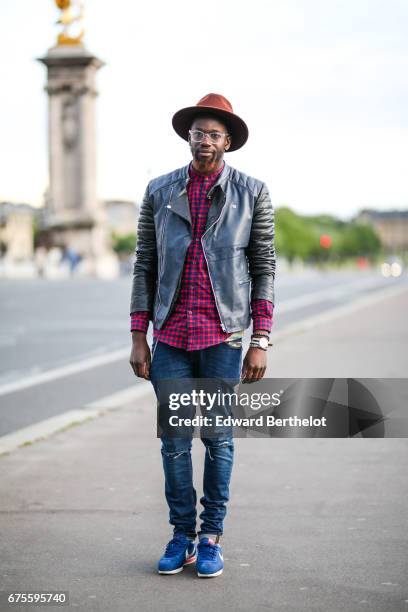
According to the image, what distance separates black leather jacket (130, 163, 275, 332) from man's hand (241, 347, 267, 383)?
0.13 meters

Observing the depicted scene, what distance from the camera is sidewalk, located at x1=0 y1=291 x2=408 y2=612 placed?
13.5 feet

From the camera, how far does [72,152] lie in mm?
55000

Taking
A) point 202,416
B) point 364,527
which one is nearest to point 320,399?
point 202,416

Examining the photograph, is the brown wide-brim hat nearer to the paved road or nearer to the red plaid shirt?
the red plaid shirt

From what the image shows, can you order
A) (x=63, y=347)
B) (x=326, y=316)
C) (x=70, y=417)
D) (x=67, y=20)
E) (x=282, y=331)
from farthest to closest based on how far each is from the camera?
(x=67, y=20), (x=326, y=316), (x=282, y=331), (x=63, y=347), (x=70, y=417)

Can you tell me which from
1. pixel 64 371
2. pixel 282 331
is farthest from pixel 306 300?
pixel 64 371

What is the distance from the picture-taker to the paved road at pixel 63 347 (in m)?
9.70

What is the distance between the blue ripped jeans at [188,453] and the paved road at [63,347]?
12.1 ft

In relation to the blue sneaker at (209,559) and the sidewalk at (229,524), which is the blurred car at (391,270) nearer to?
the sidewalk at (229,524)

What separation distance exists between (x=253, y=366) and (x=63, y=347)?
35.9 feet

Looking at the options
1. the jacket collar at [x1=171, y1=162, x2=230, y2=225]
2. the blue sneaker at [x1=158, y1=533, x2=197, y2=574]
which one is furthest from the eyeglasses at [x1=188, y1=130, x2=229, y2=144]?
the blue sneaker at [x1=158, y1=533, x2=197, y2=574]

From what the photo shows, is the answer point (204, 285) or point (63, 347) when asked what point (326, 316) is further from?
point (204, 285)

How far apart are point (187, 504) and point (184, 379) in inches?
21.6

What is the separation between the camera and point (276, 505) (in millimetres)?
5574
